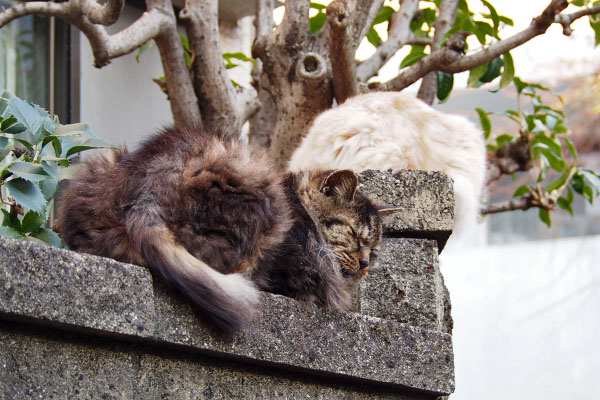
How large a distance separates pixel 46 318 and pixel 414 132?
2.14m

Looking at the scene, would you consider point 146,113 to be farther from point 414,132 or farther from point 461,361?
point 461,361

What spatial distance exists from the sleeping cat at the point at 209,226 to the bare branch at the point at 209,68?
1344 millimetres

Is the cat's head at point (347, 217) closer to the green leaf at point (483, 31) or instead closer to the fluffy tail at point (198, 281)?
the fluffy tail at point (198, 281)

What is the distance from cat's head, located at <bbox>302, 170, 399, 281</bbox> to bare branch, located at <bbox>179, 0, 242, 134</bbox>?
3.93 ft

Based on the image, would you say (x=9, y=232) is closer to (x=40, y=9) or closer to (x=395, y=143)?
(x=40, y=9)

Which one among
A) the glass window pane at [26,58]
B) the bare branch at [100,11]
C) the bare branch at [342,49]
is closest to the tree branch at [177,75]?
the bare branch at [100,11]

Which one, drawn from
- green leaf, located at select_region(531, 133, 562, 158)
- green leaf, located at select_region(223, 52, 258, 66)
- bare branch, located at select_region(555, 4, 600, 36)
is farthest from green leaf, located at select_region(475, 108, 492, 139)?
green leaf, located at select_region(223, 52, 258, 66)

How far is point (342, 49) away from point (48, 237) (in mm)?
1622

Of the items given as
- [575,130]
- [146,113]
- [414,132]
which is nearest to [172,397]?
[414,132]

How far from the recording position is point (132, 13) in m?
4.75

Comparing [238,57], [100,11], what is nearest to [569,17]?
[238,57]

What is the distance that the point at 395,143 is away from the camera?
332cm

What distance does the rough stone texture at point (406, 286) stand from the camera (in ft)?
8.21

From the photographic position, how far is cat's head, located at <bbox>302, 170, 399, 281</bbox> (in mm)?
2412
